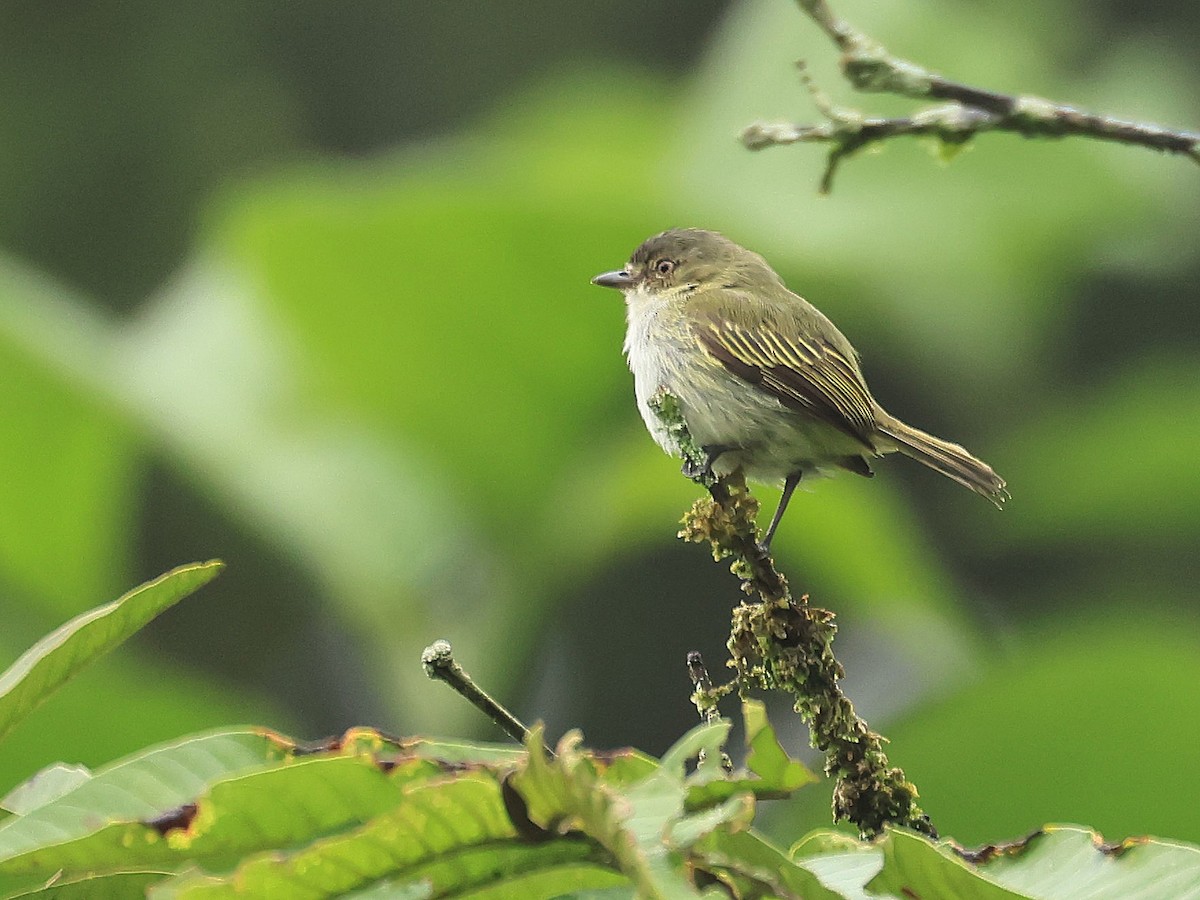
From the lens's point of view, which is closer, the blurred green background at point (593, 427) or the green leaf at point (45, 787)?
the green leaf at point (45, 787)

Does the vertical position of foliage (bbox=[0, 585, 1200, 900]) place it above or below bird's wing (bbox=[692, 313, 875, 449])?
below

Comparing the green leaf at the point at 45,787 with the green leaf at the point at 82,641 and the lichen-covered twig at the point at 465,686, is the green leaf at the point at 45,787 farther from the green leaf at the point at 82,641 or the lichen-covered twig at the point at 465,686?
the lichen-covered twig at the point at 465,686

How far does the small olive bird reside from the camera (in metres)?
3.69

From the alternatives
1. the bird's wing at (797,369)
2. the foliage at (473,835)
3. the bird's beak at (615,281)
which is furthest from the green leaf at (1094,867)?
the bird's beak at (615,281)

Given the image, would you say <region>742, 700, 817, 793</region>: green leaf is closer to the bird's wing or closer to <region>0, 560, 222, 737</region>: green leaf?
<region>0, 560, 222, 737</region>: green leaf

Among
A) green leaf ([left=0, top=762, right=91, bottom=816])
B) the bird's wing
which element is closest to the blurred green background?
the bird's wing

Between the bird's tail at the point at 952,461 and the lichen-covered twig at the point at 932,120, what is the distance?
161 centimetres

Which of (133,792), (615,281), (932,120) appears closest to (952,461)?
(615,281)

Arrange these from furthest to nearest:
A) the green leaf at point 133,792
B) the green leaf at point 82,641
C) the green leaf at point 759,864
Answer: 1. the green leaf at point 82,641
2. the green leaf at point 133,792
3. the green leaf at point 759,864

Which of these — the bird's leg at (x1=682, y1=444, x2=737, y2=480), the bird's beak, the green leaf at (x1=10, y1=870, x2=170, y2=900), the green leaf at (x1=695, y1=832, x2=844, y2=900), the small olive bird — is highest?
the bird's beak

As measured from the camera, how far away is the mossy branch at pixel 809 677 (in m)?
1.64

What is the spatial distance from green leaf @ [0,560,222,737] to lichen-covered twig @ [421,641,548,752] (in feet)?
0.75

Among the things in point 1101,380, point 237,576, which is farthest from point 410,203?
point 1101,380

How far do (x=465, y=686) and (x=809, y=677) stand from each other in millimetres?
374
